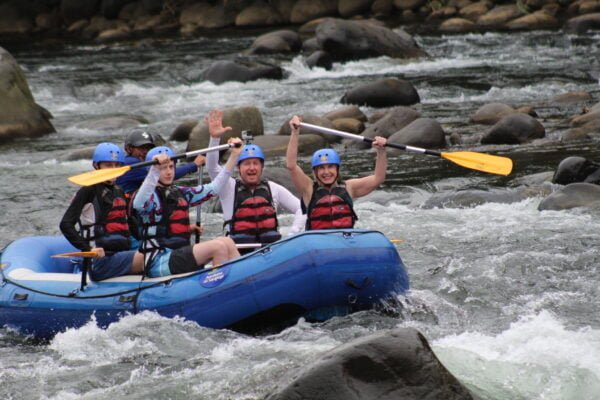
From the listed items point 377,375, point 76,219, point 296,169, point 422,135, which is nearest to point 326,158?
point 296,169

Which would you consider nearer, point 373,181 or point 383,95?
point 373,181

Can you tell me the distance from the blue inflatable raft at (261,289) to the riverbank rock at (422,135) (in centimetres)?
635

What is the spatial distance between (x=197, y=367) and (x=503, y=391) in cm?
191

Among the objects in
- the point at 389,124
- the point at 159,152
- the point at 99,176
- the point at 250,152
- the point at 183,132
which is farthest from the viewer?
the point at 183,132

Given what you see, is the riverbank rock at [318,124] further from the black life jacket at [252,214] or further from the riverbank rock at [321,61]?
the riverbank rock at [321,61]

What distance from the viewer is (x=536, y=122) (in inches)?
539

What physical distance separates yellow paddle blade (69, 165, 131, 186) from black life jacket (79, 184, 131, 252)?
0.17m

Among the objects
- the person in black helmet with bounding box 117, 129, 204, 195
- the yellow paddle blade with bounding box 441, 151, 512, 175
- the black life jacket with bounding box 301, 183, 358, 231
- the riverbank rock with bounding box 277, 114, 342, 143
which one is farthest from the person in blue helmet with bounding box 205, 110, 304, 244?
the riverbank rock with bounding box 277, 114, 342, 143

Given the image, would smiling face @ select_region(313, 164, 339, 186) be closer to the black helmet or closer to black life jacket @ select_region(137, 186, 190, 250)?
black life jacket @ select_region(137, 186, 190, 250)

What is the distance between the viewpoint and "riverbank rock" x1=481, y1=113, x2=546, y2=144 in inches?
531

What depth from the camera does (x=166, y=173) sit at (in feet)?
23.6

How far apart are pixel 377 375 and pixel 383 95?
1201 centimetres

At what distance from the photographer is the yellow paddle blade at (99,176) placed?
6980mm

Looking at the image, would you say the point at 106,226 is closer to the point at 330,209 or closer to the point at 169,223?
the point at 169,223
